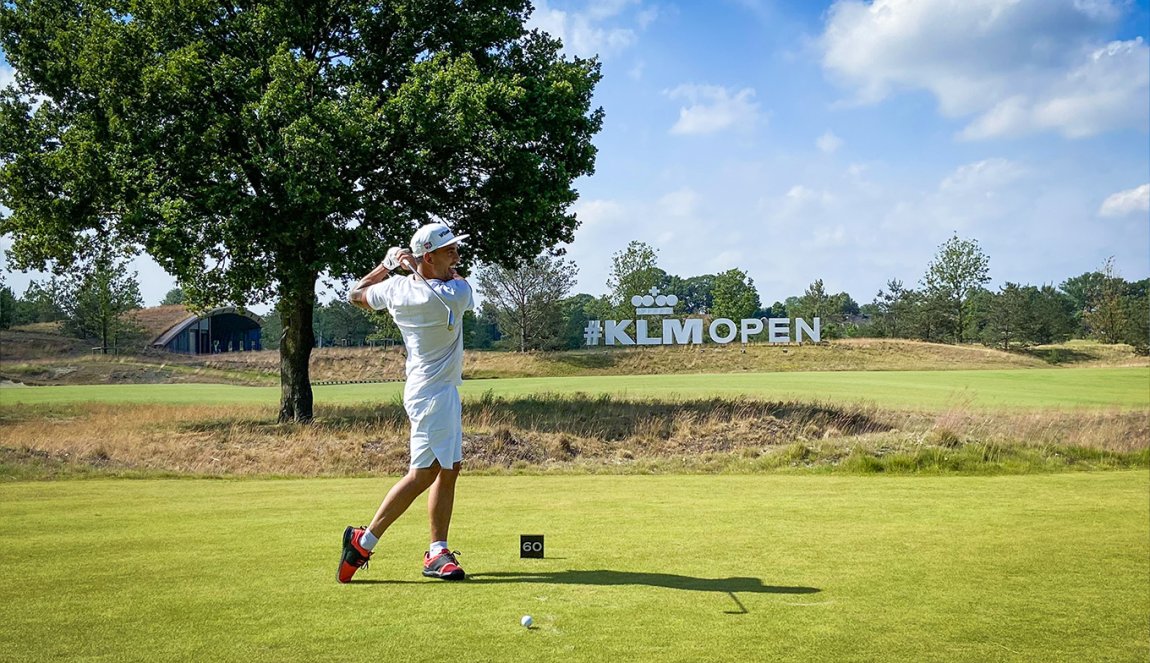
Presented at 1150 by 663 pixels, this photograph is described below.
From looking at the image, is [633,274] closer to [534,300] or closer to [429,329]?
[534,300]

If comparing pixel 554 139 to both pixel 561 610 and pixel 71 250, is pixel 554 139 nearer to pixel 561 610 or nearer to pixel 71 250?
pixel 71 250

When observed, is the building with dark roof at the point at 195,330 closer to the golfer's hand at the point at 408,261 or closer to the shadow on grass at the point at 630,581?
the golfer's hand at the point at 408,261

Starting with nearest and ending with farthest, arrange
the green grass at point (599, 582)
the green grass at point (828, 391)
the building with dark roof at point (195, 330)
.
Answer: the green grass at point (599, 582)
the green grass at point (828, 391)
the building with dark roof at point (195, 330)

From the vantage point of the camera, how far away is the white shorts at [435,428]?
21.7 ft

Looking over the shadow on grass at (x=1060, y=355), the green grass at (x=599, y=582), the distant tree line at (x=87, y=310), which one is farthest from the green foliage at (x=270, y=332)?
the green grass at (x=599, y=582)

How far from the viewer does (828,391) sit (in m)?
36.9

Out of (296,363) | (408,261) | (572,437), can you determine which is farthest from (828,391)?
(408,261)

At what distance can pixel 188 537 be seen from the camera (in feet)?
26.0

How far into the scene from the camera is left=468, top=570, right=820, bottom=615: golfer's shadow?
6078 millimetres

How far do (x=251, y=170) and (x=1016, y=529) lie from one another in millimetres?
20572

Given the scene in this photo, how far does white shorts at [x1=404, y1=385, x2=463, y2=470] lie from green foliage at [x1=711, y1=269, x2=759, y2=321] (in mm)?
85853

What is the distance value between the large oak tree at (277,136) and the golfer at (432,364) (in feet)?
51.5

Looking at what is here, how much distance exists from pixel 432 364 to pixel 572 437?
15.7 meters

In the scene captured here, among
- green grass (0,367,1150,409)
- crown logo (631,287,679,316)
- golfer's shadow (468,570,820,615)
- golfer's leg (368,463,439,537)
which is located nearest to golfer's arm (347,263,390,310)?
golfer's leg (368,463,439,537)
